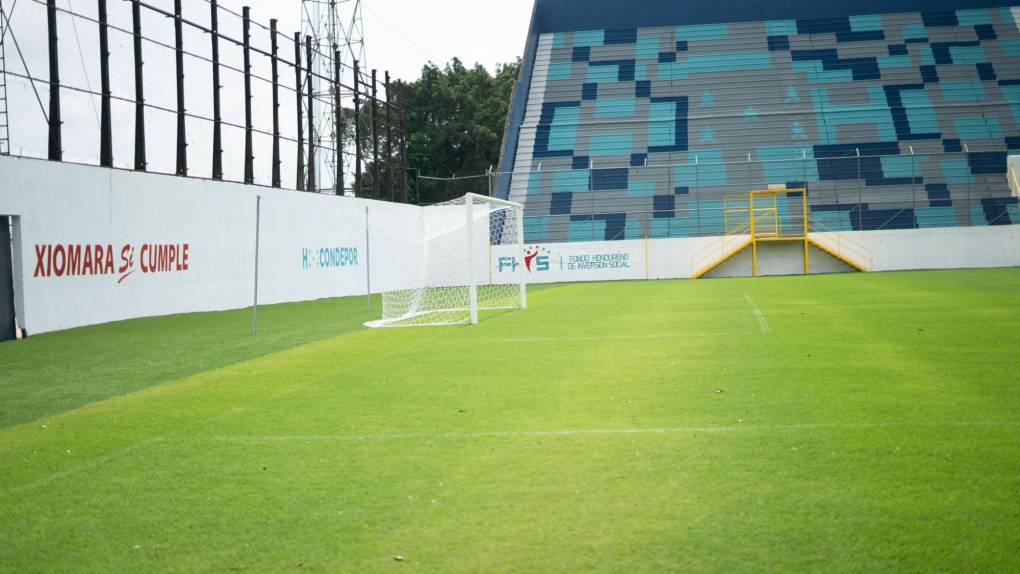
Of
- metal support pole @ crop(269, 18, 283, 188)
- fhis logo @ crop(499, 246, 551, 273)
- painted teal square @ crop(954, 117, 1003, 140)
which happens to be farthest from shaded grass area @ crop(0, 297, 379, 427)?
painted teal square @ crop(954, 117, 1003, 140)

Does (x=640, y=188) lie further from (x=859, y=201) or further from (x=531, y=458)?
(x=531, y=458)

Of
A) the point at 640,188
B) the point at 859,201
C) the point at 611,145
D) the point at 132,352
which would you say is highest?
the point at 611,145

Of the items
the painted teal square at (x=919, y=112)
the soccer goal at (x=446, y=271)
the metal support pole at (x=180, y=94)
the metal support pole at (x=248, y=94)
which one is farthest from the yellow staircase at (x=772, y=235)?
the metal support pole at (x=180, y=94)

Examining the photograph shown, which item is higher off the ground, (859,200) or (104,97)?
(104,97)

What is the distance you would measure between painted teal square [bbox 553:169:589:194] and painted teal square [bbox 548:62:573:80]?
701 cm

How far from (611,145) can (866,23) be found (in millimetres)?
14082

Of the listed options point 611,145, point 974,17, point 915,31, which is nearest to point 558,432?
point 611,145

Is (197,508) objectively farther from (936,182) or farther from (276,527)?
(936,182)

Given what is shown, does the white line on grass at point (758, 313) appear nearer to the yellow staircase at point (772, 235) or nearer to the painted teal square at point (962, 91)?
the yellow staircase at point (772, 235)

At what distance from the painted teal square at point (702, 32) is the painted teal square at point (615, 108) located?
5.26 metres

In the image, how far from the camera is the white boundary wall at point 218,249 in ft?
49.1

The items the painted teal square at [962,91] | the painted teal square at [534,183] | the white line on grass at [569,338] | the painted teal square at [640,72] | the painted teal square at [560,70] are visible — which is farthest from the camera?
the painted teal square at [560,70]

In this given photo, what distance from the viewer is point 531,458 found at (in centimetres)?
502

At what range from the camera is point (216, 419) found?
6.57m
